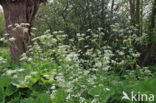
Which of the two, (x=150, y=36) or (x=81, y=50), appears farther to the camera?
(x=81, y=50)

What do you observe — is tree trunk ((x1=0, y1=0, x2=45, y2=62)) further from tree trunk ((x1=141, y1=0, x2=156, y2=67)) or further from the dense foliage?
tree trunk ((x1=141, y1=0, x2=156, y2=67))

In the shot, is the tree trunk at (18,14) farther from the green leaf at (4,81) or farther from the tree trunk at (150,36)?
the tree trunk at (150,36)

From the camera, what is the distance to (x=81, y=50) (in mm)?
5008

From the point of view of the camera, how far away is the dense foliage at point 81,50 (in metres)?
2.50

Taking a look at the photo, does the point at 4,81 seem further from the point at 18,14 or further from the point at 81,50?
the point at 81,50

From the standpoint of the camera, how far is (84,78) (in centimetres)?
232

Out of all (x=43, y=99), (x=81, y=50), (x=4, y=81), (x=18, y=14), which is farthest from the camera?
(x=81, y=50)

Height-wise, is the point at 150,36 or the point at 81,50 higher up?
the point at 150,36

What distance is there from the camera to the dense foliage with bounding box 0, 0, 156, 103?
98.6 inches

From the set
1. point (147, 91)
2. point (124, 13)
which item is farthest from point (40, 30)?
point (147, 91)

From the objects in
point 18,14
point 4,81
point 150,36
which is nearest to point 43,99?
point 4,81

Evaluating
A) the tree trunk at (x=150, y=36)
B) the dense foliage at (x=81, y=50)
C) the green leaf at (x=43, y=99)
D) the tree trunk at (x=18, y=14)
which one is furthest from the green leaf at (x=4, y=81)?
the tree trunk at (x=150, y=36)

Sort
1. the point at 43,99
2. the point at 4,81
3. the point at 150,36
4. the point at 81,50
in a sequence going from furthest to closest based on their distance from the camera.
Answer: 1. the point at 81,50
2. the point at 150,36
3. the point at 4,81
4. the point at 43,99

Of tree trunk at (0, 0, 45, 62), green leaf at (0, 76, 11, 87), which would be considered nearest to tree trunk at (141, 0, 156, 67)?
tree trunk at (0, 0, 45, 62)
